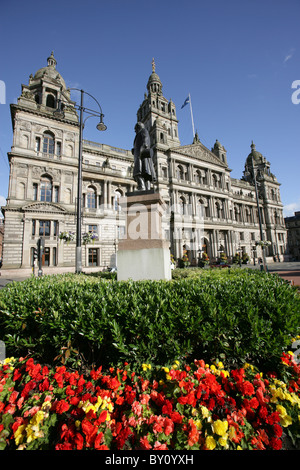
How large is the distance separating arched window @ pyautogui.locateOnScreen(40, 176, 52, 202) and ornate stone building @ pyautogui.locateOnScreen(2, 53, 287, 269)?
0.12 metres

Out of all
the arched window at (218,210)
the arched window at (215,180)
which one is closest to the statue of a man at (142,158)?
the arched window at (218,210)

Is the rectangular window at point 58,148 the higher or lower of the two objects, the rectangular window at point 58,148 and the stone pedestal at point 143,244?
the higher

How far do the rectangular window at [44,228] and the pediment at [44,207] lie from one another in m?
1.48

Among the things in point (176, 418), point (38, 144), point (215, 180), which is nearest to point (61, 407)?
point (176, 418)

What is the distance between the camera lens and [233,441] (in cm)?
168

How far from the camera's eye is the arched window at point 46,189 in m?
25.6

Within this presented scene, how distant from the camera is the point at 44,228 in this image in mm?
24656

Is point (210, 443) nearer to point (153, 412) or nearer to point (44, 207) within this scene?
point (153, 412)

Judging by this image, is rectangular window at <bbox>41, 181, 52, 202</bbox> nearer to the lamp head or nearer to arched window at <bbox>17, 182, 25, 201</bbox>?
arched window at <bbox>17, 182, 25, 201</bbox>

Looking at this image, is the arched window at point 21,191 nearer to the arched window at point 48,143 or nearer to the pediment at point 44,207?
the pediment at point 44,207

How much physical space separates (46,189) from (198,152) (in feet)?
97.4

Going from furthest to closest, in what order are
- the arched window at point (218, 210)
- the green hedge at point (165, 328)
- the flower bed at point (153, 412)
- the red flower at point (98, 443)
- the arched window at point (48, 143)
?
1. the arched window at point (218, 210)
2. the arched window at point (48, 143)
3. the green hedge at point (165, 328)
4. the flower bed at point (153, 412)
5. the red flower at point (98, 443)

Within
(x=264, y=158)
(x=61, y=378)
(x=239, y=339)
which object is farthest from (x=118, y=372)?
(x=264, y=158)
